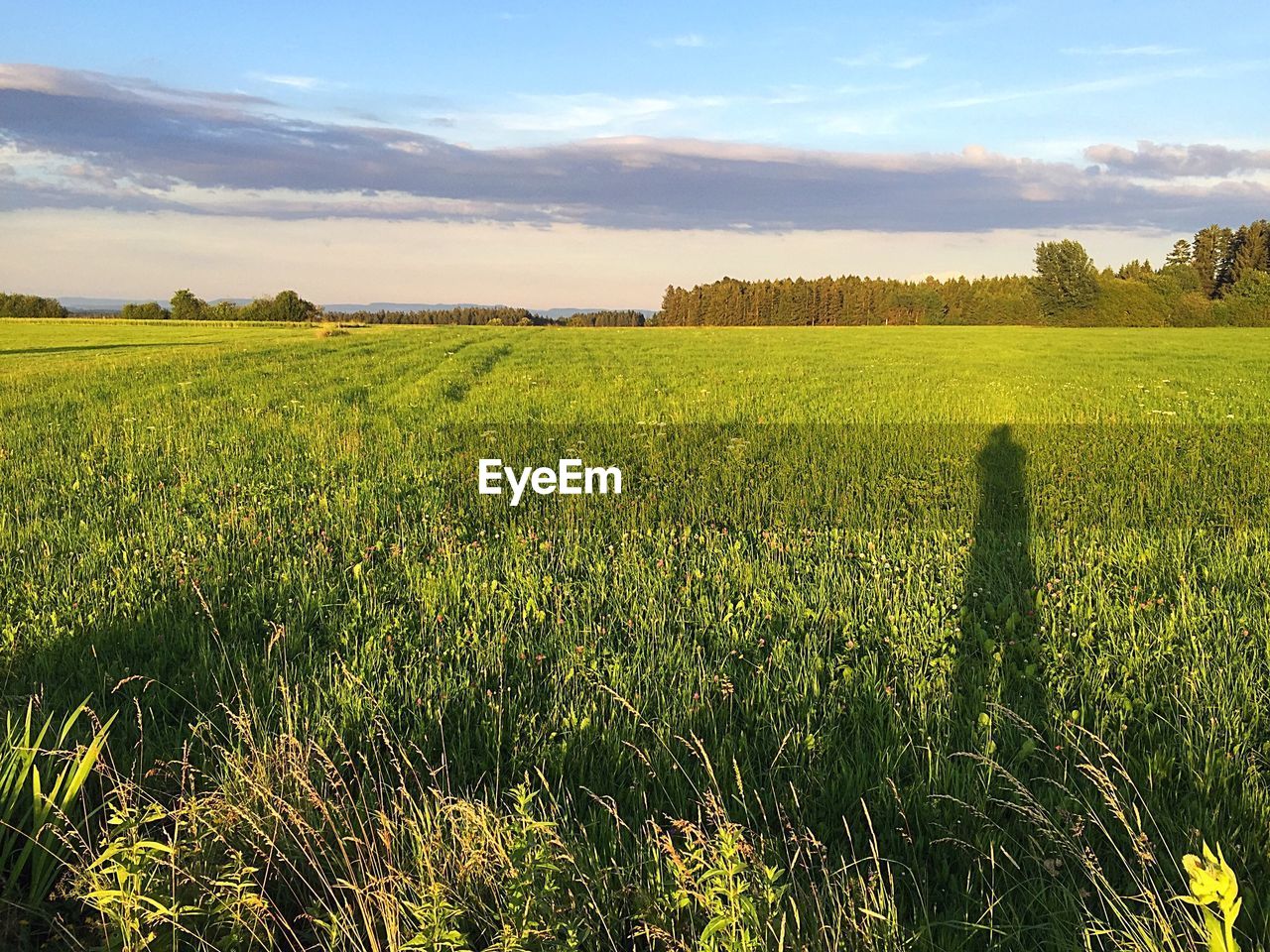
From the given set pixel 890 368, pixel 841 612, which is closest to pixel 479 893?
pixel 841 612

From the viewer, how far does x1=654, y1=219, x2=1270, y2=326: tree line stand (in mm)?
90812

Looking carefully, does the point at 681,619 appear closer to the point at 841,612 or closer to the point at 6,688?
the point at 841,612

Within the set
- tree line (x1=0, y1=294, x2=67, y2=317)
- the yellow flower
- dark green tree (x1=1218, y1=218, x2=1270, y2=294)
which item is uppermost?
dark green tree (x1=1218, y1=218, x2=1270, y2=294)

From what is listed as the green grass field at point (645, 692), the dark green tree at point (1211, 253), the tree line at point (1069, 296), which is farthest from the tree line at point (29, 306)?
the dark green tree at point (1211, 253)

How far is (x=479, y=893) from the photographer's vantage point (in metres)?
3.09

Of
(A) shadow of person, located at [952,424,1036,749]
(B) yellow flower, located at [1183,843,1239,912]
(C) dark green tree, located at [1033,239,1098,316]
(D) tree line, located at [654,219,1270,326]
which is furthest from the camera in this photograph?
(C) dark green tree, located at [1033,239,1098,316]

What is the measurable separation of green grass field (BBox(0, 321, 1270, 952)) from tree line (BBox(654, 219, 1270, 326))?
93.1m

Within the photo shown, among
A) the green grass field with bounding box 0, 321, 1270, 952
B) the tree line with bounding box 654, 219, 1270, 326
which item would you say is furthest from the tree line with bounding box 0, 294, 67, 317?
the green grass field with bounding box 0, 321, 1270, 952

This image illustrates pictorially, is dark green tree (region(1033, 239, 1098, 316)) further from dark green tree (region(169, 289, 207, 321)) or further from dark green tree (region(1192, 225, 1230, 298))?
dark green tree (region(169, 289, 207, 321))

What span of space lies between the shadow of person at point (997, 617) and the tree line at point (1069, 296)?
301ft

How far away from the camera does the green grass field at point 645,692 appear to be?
10.1 ft

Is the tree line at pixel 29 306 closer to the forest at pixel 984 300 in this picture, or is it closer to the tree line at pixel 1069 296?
the forest at pixel 984 300

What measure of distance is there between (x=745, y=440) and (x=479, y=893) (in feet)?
34.4

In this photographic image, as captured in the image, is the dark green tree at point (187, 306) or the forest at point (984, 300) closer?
the forest at point (984, 300)
